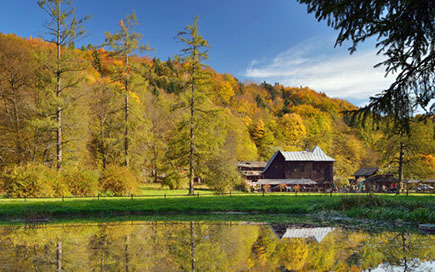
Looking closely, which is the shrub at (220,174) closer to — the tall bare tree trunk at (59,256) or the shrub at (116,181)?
the shrub at (116,181)

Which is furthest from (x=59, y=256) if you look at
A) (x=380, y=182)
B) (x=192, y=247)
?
(x=380, y=182)

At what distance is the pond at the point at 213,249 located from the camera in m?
7.49

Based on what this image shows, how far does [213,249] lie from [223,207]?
10.9m

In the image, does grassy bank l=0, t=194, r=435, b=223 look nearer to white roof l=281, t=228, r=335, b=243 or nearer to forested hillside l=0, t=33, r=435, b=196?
forested hillside l=0, t=33, r=435, b=196

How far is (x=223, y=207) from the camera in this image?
20.1 metres

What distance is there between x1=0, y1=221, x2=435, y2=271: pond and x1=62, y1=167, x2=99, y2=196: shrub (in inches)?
484

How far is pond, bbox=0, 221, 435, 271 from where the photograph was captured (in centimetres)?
749

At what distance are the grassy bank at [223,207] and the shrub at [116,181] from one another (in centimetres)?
692

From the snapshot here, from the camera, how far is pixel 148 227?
1373 cm

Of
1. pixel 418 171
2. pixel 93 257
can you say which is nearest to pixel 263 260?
pixel 93 257

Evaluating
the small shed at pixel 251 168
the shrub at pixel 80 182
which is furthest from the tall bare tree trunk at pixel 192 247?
the small shed at pixel 251 168

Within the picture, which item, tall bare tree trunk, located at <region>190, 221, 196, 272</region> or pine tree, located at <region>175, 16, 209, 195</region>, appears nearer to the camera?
tall bare tree trunk, located at <region>190, 221, 196, 272</region>

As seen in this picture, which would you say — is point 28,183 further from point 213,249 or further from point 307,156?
point 307,156

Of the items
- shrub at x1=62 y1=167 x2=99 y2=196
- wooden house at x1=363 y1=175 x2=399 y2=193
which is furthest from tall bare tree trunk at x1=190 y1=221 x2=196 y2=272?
wooden house at x1=363 y1=175 x2=399 y2=193
